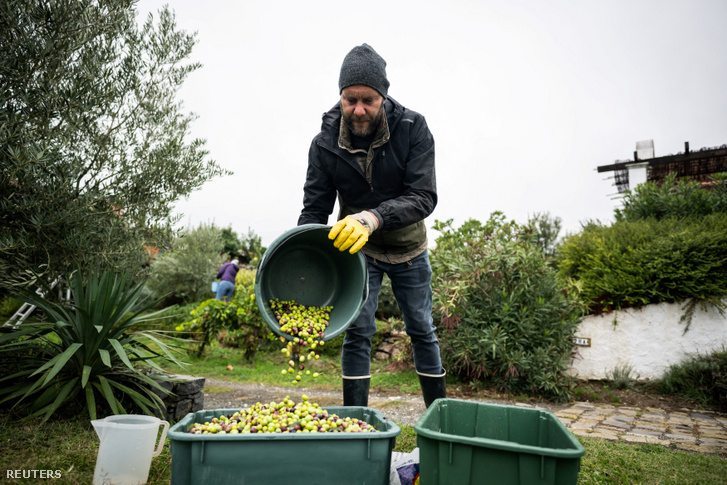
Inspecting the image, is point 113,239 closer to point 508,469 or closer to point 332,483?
point 332,483

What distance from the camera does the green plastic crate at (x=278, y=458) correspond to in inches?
62.9

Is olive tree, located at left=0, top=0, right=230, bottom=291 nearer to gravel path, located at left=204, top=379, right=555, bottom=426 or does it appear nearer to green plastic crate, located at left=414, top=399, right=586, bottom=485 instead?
gravel path, located at left=204, top=379, right=555, bottom=426

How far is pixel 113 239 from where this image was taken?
12.4 ft

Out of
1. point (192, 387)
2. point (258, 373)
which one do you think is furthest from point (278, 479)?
point (258, 373)

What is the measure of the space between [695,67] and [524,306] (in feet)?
30.2

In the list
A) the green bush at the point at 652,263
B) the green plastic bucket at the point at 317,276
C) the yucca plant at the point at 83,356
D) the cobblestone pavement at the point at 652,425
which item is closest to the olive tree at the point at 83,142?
the yucca plant at the point at 83,356

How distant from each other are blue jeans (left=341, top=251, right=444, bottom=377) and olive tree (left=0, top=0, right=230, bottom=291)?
91.7 inches

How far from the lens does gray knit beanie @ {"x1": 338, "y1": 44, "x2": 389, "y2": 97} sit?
7.97 ft

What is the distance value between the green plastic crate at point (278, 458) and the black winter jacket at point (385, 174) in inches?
50.3

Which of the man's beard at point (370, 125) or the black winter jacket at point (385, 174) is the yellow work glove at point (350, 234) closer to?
the black winter jacket at point (385, 174)

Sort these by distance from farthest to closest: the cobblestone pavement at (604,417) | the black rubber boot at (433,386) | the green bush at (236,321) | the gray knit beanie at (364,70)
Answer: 1. the green bush at (236,321)
2. the cobblestone pavement at (604,417)
3. the black rubber boot at (433,386)
4. the gray knit beanie at (364,70)

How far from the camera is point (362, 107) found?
2.50 m

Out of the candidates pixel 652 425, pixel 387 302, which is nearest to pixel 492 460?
pixel 652 425

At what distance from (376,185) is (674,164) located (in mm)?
16696
